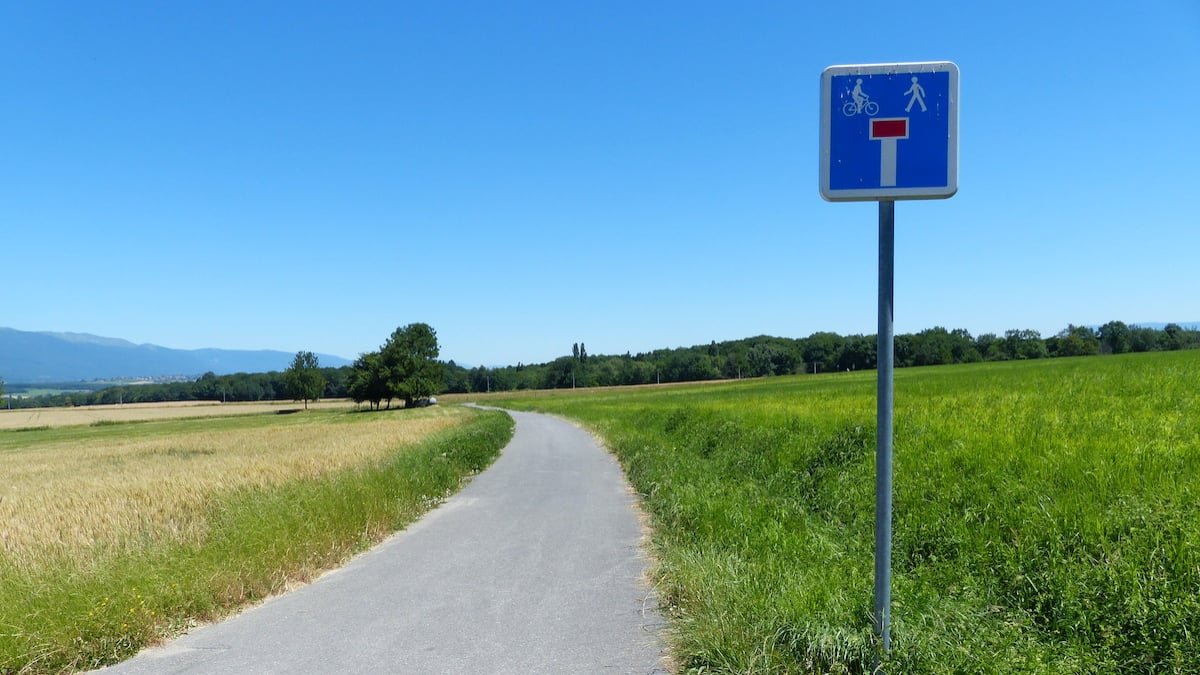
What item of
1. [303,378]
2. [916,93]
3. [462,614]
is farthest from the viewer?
[303,378]

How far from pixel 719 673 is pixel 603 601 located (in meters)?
2.21

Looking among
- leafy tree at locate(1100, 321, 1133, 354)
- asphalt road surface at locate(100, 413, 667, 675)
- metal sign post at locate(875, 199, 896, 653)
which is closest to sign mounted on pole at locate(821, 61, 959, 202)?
metal sign post at locate(875, 199, 896, 653)

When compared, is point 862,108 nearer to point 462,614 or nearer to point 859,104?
point 859,104

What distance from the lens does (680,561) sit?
6.46 metres

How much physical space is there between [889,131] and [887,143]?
6 cm

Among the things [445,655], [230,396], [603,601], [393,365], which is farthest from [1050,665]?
[230,396]

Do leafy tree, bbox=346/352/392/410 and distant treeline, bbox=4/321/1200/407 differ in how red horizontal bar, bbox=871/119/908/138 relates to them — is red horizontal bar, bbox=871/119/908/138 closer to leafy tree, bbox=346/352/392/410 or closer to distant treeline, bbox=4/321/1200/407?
leafy tree, bbox=346/352/392/410

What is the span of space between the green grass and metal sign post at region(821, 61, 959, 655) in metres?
1.47

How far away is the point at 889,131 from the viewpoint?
10.4ft

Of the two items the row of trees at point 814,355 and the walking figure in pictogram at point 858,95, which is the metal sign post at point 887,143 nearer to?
the walking figure in pictogram at point 858,95

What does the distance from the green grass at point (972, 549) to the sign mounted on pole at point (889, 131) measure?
254cm

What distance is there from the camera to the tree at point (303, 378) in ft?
325

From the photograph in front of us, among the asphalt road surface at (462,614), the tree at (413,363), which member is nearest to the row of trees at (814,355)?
the tree at (413,363)

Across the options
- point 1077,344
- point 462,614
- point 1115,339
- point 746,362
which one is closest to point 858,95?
point 462,614
